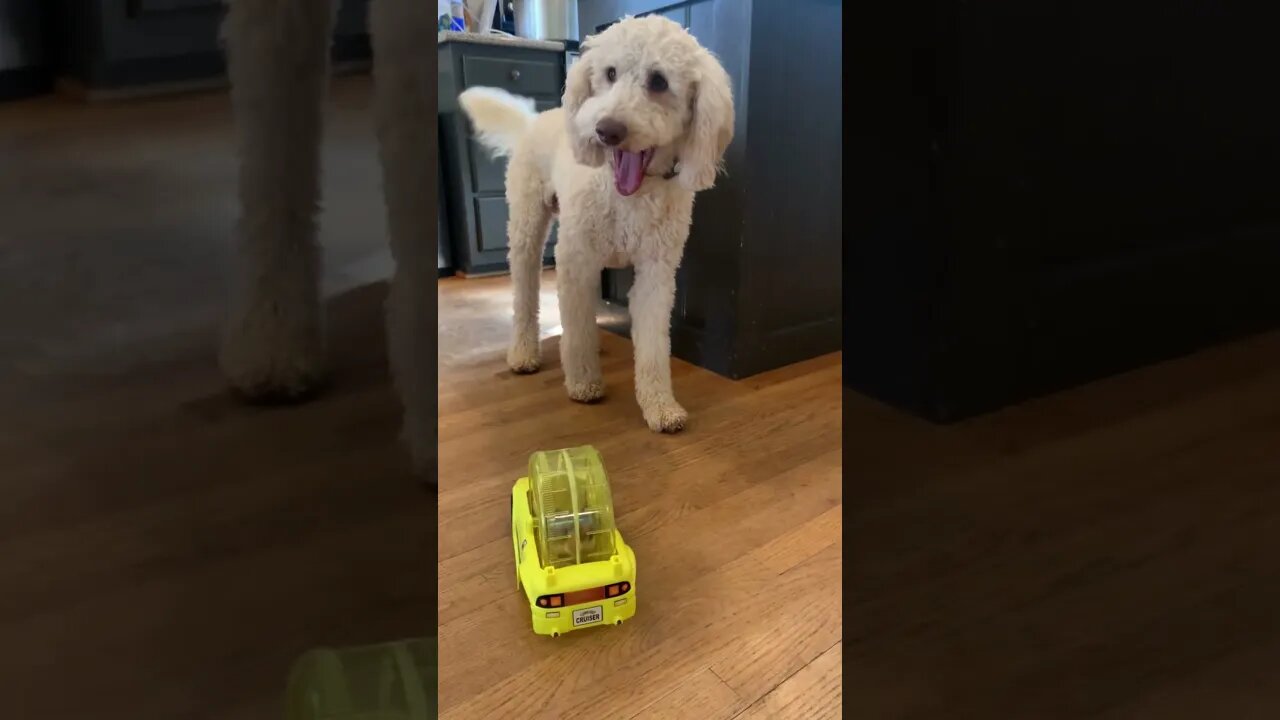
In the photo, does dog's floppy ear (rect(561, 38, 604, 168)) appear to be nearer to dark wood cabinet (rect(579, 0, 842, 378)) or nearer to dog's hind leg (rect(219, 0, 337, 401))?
dark wood cabinet (rect(579, 0, 842, 378))

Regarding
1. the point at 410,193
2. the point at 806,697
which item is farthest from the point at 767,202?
the point at 410,193

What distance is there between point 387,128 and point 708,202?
1.52 metres

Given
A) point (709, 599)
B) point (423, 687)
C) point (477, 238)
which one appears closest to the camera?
point (423, 687)

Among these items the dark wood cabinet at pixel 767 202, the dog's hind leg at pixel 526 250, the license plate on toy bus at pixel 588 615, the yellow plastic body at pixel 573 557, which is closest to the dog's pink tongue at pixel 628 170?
the dark wood cabinet at pixel 767 202

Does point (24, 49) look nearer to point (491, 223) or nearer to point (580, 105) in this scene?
point (580, 105)

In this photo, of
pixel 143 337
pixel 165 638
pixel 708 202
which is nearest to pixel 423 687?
pixel 165 638

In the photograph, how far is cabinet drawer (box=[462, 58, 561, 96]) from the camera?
8.66 feet

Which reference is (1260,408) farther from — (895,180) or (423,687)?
(423,687)

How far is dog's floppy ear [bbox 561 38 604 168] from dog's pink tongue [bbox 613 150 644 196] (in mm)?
43

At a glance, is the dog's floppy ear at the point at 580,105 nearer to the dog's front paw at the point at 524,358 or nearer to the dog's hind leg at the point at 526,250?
the dog's hind leg at the point at 526,250

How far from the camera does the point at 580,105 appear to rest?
1569 mm

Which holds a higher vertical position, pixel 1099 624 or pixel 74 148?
pixel 74 148

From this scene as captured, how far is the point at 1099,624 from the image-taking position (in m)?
0.30

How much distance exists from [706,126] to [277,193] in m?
1.26
